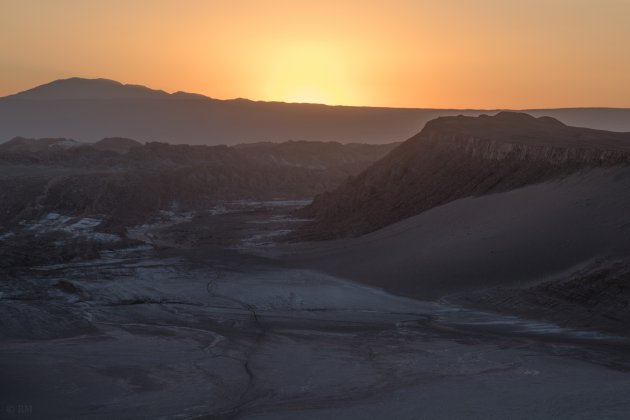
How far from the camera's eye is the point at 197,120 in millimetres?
166625

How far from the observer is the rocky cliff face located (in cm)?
2486

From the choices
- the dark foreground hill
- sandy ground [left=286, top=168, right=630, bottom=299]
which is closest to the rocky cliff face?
the dark foreground hill

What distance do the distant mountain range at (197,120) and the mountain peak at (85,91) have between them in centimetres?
127

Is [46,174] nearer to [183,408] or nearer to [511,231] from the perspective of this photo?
[511,231]

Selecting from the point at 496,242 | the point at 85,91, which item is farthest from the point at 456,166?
the point at 85,91

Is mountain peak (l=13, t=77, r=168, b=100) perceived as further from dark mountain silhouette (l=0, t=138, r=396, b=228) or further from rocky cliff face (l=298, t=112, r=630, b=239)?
rocky cliff face (l=298, t=112, r=630, b=239)

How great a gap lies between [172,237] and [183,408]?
19.1 metres

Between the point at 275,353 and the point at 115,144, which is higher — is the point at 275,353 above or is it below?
below

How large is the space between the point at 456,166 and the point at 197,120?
141m

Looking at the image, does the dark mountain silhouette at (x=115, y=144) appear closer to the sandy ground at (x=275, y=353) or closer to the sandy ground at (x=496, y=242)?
the sandy ground at (x=496, y=242)

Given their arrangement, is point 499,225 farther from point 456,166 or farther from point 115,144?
point 115,144

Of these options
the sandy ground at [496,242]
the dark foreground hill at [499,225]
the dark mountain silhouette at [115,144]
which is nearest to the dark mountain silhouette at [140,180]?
the dark mountain silhouette at [115,144]

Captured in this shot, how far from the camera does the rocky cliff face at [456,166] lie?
24.9 metres

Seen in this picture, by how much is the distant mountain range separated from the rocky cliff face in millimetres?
116837
